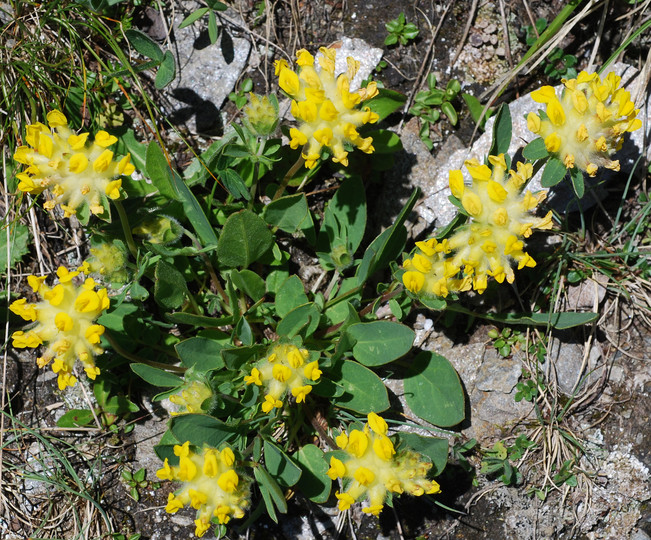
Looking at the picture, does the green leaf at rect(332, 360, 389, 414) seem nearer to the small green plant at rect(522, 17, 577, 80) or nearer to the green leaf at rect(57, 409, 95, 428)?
the green leaf at rect(57, 409, 95, 428)

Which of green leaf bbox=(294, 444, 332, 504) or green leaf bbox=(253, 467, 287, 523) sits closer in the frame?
green leaf bbox=(253, 467, 287, 523)

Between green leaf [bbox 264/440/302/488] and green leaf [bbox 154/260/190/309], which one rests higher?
green leaf [bbox 154/260/190/309]

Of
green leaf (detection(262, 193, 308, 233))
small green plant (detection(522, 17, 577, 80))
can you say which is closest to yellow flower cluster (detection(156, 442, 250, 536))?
green leaf (detection(262, 193, 308, 233))

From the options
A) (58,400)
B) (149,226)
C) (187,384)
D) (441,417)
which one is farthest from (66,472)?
(441,417)

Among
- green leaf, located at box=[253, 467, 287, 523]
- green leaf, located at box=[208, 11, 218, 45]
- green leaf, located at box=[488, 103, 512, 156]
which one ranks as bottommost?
green leaf, located at box=[253, 467, 287, 523]

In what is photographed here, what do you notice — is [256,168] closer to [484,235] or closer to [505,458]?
[484,235]

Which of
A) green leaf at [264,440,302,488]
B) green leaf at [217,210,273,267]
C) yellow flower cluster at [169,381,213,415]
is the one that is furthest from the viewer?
green leaf at [217,210,273,267]
